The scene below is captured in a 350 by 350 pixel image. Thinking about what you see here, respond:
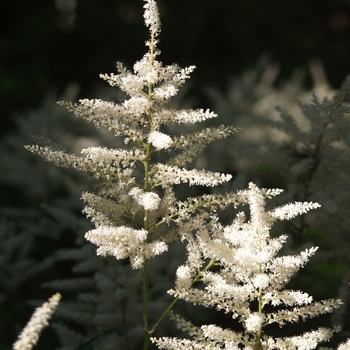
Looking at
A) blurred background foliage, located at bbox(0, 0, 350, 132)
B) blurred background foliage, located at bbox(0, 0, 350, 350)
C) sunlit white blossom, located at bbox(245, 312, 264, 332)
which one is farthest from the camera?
blurred background foliage, located at bbox(0, 0, 350, 132)

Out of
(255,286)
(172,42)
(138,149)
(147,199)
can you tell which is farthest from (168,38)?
(255,286)

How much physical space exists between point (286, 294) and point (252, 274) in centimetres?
11

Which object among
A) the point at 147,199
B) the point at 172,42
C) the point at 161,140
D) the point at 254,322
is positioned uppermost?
the point at 172,42

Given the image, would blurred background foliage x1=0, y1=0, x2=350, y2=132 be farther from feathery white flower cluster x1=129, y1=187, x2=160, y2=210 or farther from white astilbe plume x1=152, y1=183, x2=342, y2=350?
white astilbe plume x1=152, y1=183, x2=342, y2=350

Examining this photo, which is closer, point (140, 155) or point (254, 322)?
point (254, 322)

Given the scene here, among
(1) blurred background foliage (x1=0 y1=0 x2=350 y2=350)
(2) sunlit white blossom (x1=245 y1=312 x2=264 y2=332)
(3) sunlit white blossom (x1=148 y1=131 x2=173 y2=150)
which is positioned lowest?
(2) sunlit white blossom (x1=245 y1=312 x2=264 y2=332)

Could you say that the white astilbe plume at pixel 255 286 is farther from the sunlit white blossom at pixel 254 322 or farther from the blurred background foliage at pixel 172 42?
the blurred background foliage at pixel 172 42

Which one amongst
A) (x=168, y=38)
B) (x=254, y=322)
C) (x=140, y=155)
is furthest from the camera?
(x=168, y=38)

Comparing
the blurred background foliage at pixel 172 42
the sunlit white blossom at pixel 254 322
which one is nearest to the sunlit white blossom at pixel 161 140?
the sunlit white blossom at pixel 254 322

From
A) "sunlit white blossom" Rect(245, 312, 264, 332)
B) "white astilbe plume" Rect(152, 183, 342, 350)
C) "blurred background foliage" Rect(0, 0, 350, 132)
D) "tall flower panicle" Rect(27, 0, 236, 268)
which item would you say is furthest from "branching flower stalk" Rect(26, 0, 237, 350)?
"blurred background foliage" Rect(0, 0, 350, 132)

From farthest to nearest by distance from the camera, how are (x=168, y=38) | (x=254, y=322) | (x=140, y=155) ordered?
(x=168, y=38) → (x=140, y=155) → (x=254, y=322)

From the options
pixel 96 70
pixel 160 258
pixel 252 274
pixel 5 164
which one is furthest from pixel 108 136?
pixel 96 70

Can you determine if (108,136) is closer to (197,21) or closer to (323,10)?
(197,21)

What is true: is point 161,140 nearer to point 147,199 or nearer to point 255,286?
point 147,199
